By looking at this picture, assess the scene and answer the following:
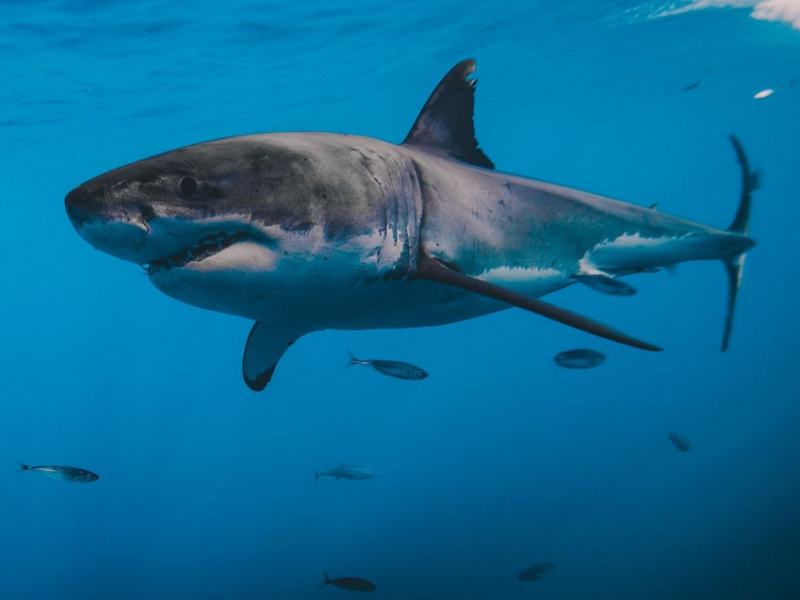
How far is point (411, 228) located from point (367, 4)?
43.5 feet

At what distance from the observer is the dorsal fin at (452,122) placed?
3.78 meters

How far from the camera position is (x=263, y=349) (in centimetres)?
386

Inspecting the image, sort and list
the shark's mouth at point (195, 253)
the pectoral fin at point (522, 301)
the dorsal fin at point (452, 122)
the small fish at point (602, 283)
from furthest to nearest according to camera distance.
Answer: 1. the small fish at point (602, 283)
2. the dorsal fin at point (452, 122)
3. the pectoral fin at point (522, 301)
4. the shark's mouth at point (195, 253)

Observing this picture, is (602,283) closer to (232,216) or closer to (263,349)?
(263,349)

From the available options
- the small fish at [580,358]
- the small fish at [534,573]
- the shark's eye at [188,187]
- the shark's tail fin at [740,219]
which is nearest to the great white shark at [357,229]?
the shark's eye at [188,187]

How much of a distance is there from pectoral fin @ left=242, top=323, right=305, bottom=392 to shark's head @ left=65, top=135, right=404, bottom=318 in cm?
112

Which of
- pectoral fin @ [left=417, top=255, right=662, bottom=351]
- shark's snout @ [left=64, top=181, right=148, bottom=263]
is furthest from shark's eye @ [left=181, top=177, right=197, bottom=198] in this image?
pectoral fin @ [left=417, top=255, right=662, bottom=351]

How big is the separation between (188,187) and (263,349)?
6.78 ft

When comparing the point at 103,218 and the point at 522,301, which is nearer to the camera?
the point at 103,218

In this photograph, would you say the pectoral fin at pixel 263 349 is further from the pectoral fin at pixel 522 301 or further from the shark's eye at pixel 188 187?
the shark's eye at pixel 188 187

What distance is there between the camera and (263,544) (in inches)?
603

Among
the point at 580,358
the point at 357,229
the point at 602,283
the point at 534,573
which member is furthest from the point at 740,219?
the point at 534,573

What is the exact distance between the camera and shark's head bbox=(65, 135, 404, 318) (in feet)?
6.07

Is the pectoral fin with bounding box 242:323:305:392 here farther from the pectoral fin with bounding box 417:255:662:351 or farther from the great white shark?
the pectoral fin with bounding box 417:255:662:351
